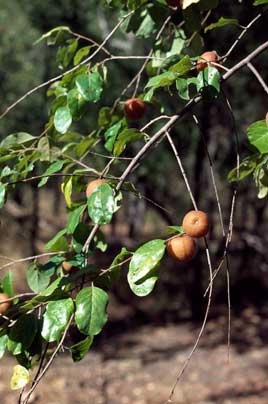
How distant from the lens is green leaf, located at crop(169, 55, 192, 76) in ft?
3.04

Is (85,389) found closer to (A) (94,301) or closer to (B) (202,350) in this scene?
(B) (202,350)

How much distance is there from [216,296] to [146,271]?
596cm

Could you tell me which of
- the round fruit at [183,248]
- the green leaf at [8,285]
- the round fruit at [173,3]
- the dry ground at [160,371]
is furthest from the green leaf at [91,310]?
the dry ground at [160,371]

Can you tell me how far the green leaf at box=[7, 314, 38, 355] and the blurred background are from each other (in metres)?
3.29

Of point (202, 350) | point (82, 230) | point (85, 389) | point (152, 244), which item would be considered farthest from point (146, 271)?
point (202, 350)

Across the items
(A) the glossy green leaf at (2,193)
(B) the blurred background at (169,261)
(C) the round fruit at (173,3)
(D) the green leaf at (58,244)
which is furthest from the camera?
(B) the blurred background at (169,261)

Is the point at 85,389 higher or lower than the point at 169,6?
lower

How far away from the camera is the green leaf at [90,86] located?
41.0 inches

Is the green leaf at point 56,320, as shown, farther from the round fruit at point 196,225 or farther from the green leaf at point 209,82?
the green leaf at point 209,82

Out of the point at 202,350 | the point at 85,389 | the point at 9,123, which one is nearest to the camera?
the point at 85,389

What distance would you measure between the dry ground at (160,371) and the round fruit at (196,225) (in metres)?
3.14

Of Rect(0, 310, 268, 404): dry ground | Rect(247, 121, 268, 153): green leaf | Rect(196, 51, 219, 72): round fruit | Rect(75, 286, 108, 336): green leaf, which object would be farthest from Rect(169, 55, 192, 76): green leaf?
Rect(0, 310, 268, 404): dry ground

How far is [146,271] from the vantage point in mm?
828

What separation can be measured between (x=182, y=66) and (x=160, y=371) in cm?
417
